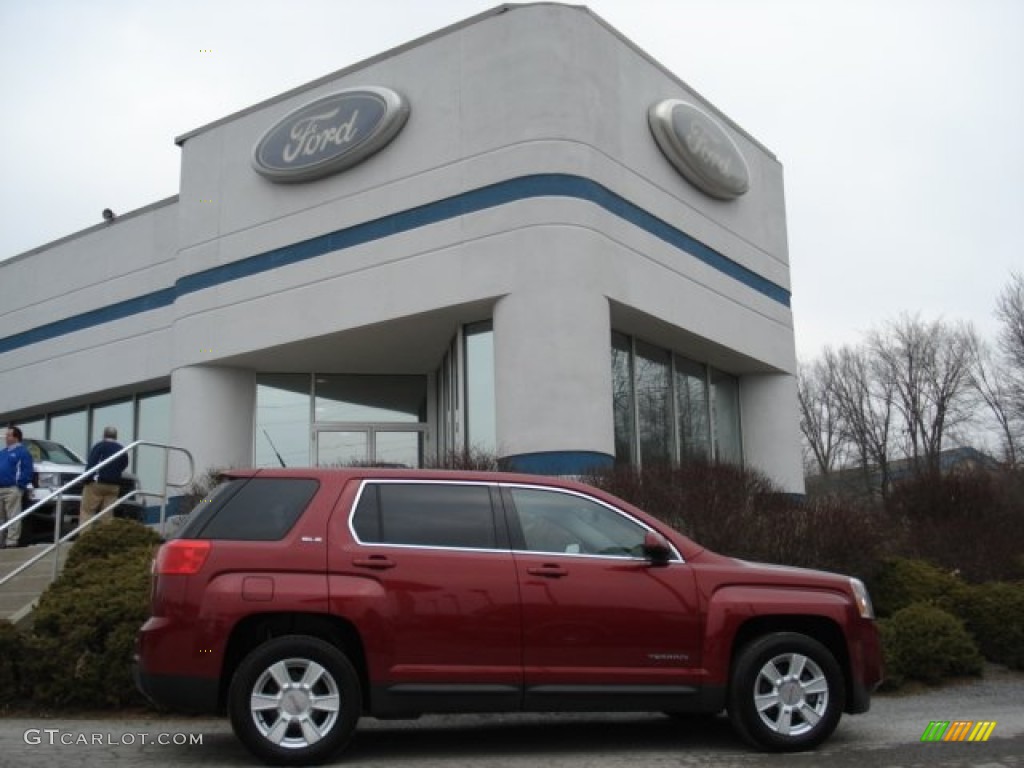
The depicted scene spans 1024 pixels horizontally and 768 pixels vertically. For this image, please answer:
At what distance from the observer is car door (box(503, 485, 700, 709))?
636 cm

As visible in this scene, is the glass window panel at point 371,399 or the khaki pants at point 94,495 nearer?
the khaki pants at point 94,495

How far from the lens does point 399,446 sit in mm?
19922

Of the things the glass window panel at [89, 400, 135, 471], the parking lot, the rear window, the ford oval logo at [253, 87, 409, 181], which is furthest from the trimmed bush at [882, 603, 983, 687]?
the glass window panel at [89, 400, 135, 471]

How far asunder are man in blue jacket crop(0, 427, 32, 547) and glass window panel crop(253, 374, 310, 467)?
5766mm

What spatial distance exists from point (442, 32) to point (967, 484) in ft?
33.9

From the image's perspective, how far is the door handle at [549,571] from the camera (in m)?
6.47

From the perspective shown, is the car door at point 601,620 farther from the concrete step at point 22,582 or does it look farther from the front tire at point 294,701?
the concrete step at point 22,582

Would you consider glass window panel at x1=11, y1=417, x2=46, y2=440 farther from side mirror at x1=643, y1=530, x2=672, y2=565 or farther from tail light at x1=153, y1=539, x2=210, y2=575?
side mirror at x1=643, y1=530, x2=672, y2=565

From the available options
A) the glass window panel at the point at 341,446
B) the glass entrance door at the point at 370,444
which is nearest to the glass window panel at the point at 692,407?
the glass entrance door at the point at 370,444

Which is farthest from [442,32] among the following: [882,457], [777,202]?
[882,457]

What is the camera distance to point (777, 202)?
2145cm

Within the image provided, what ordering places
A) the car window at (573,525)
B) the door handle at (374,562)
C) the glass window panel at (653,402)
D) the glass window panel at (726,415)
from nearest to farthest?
1. the door handle at (374,562)
2. the car window at (573,525)
3. the glass window panel at (653,402)
4. the glass window panel at (726,415)

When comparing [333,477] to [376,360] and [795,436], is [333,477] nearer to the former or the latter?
[376,360]

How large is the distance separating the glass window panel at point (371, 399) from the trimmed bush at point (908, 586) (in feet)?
33.6
